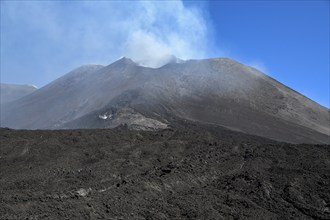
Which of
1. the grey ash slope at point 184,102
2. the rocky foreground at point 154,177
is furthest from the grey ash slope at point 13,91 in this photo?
the rocky foreground at point 154,177

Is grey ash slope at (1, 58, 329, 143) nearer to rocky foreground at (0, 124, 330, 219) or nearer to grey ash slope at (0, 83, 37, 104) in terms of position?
rocky foreground at (0, 124, 330, 219)

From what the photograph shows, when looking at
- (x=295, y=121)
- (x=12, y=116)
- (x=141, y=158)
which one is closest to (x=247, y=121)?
(x=295, y=121)

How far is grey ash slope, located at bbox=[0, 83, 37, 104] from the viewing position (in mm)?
144762

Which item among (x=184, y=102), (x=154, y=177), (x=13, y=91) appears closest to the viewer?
(x=154, y=177)

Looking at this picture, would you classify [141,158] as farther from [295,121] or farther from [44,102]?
[44,102]

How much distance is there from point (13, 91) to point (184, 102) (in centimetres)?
10162

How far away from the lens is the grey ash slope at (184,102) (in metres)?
59.3

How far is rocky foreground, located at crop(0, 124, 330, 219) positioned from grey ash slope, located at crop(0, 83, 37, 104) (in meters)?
120

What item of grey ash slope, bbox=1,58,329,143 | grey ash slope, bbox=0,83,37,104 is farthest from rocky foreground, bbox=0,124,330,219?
grey ash slope, bbox=0,83,37,104

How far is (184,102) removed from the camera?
68.8 metres

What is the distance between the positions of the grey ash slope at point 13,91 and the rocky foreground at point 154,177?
12019cm

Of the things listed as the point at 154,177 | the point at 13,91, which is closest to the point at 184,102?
the point at 154,177

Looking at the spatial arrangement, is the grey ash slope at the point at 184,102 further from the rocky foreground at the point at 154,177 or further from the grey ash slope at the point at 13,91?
the grey ash slope at the point at 13,91

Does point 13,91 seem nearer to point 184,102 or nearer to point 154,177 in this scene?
point 184,102
